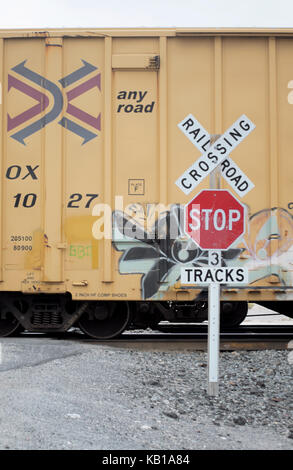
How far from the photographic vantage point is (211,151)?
14.4 ft

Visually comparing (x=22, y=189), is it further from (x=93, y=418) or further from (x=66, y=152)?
(x=93, y=418)

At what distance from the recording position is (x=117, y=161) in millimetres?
6273

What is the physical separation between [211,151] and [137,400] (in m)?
2.35

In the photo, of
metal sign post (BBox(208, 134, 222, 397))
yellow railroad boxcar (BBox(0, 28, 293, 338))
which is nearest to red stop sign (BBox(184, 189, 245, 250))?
metal sign post (BBox(208, 134, 222, 397))

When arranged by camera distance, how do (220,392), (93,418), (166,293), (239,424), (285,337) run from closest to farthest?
1. (93,418)
2. (239,424)
3. (220,392)
4. (166,293)
5. (285,337)

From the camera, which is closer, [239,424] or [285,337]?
[239,424]

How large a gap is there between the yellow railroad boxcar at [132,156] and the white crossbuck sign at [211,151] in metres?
1.77

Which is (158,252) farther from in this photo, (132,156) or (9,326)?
(9,326)

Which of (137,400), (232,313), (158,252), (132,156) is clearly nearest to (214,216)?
(137,400)

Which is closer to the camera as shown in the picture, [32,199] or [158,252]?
[158,252]

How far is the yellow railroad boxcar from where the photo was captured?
6.18 m
